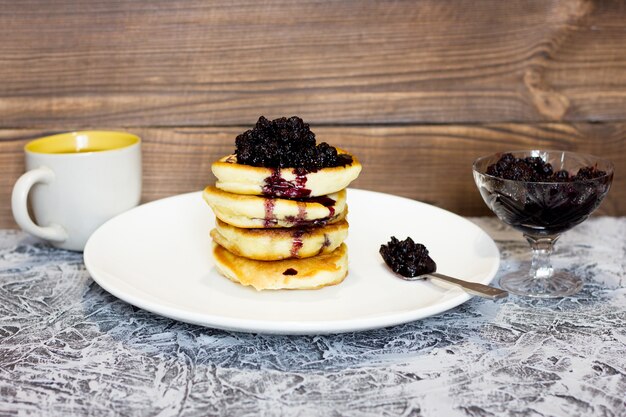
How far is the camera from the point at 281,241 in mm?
1118

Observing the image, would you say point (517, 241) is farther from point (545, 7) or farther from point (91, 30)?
point (91, 30)

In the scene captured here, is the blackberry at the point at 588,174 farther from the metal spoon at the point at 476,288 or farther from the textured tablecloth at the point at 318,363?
the metal spoon at the point at 476,288

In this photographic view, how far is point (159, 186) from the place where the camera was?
5.42 feet

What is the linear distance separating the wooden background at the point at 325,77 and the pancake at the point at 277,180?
50 centimetres

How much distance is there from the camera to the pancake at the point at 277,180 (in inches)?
43.8

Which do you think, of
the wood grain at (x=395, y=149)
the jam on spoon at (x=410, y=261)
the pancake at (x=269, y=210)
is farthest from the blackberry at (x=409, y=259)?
the wood grain at (x=395, y=149)

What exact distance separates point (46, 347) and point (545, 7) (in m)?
1.22

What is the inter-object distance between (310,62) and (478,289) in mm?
749

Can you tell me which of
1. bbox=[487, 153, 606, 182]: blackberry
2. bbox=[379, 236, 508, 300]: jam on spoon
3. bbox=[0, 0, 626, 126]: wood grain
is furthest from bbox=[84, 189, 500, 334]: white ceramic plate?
bbox=[0, 0, 626, 126]: wood grain

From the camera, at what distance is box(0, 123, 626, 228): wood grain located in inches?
63.7

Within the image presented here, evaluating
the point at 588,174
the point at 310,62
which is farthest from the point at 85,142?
the point at 588,174

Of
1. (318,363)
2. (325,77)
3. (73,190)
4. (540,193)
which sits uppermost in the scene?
(325,77)

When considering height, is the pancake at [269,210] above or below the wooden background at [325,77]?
below

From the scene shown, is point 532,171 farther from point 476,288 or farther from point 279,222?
point 279,222
